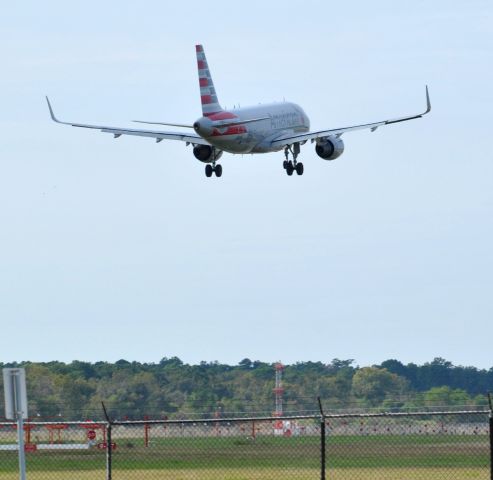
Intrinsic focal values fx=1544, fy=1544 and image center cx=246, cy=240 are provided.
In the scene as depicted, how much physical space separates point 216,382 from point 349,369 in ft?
53.4

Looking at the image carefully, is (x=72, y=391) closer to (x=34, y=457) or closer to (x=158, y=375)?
(x=158, y=375)

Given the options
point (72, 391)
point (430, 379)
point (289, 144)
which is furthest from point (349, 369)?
point (289, 144)

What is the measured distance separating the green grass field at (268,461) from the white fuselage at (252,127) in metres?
22.0

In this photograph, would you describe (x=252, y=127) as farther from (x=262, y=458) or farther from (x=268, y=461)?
(x=268, y=461)

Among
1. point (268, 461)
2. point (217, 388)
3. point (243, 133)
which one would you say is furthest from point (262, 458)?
point (217, 388)

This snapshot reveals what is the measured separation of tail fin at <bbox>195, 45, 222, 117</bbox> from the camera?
80500 millimetres

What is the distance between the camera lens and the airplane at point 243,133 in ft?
257

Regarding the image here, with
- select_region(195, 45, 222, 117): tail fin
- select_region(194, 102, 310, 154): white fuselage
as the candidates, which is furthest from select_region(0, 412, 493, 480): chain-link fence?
select_region(195, 45, 222, 117): tail fin

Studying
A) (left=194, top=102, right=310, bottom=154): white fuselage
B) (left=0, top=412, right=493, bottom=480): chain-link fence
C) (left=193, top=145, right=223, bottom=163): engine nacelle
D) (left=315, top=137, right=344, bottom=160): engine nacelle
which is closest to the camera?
(left=0, top=412, right=493, bottom=480): chain-link fence

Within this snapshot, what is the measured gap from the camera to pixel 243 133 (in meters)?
79.8

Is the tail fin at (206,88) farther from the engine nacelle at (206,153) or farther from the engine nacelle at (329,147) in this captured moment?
the engine nacelle at (329,147)

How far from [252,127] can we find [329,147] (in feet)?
18.3

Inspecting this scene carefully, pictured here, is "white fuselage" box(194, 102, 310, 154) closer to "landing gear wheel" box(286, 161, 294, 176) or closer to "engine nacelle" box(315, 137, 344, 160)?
"landing gear wheel" box(286, 161, 294, 176)

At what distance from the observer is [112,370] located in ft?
375
